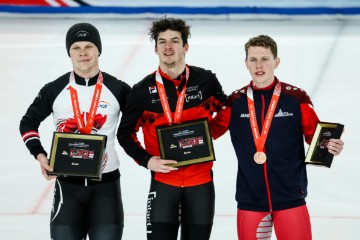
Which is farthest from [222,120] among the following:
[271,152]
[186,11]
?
[186,11]

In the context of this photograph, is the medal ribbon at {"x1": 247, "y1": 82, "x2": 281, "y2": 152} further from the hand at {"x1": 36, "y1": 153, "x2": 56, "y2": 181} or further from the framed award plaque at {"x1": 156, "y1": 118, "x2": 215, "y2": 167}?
the hand at {"x1": 36, "y1": 153, "x2": 56, "y2": 181}

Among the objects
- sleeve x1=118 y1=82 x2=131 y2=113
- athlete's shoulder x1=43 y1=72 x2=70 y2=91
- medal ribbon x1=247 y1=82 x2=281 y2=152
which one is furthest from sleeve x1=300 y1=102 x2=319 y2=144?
athlete's shoulder x1=43 y1=72 x2=70 y2=91

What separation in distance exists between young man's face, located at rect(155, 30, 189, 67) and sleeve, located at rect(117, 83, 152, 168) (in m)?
0.23

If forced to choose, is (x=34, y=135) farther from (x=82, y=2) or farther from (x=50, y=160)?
(x=82, y=2)

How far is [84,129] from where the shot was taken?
175 inches

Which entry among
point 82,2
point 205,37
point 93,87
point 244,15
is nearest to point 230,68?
point 205,37

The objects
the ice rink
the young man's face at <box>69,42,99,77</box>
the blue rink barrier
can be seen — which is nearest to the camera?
the young man's face at <box>69,42,99,77</box>

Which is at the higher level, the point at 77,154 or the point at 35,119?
the point at 35,119

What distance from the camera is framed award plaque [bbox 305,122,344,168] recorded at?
430 centimetres

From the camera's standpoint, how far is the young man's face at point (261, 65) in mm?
4375

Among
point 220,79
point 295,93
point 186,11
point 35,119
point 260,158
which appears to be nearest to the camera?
point 260,158

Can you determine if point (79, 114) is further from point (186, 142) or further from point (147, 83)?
point (186, 142)

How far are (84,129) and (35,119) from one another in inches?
14.0

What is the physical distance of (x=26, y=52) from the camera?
9656 mm
